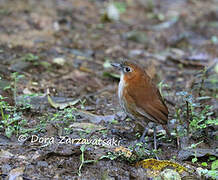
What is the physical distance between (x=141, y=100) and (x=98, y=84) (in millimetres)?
2082

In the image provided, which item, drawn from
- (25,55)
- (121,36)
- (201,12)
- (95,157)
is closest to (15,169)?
(95,157)

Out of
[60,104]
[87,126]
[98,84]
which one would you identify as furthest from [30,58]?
[87,126]

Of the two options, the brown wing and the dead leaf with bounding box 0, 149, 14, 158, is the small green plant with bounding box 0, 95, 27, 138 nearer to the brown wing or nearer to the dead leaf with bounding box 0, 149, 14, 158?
the dead leaf with bounding box 0, 149, 14, 158

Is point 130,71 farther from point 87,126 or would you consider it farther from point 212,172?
point 212,172

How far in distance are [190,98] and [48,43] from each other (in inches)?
158

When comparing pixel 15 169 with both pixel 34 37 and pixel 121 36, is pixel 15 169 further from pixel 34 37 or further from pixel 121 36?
pixel 121 36

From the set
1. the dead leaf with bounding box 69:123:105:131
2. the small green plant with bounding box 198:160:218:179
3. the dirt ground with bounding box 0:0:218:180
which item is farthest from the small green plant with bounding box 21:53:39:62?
the small green plant with bounding box 198:160:218:179

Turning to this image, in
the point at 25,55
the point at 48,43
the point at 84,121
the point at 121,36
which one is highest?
the point at 121,36

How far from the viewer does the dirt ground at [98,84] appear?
3611 mm

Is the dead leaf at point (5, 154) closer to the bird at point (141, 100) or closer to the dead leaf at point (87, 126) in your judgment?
the dead leaf at point (87, 126)

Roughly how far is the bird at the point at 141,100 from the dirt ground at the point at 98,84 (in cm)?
19

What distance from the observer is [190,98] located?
12.5 feet

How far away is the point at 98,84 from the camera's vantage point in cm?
604

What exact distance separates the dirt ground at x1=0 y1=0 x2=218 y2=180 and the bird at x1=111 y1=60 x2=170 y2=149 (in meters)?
0.19
